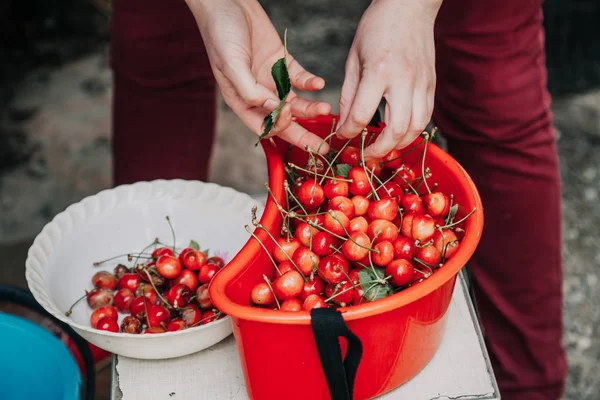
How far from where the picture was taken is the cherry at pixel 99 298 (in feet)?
3.57

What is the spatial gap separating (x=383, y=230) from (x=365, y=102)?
7.5 inches

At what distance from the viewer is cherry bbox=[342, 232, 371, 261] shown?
94 cm

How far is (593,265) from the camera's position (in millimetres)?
2053

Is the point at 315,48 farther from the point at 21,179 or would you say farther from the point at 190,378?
the point at 190,378

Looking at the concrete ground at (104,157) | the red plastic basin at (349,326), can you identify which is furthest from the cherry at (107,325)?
the concrete ground at (104,157)

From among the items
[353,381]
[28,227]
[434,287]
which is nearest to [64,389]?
[353,381]

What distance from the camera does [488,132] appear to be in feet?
4.74

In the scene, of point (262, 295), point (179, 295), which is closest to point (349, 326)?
point (262, 295)

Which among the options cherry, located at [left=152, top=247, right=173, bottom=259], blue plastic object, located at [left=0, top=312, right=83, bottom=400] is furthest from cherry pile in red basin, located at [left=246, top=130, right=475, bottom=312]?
blue plastic object, located at [left=0, top=312, right=83, bottom=400]

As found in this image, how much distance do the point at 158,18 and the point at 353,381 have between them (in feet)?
3.11

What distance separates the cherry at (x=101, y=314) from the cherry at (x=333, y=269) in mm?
355

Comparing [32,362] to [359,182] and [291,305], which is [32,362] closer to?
[291,305]

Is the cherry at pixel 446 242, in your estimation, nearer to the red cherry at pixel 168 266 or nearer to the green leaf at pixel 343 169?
the green leaf at pixel 343 169

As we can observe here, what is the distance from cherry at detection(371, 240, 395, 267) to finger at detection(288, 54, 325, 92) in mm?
298
